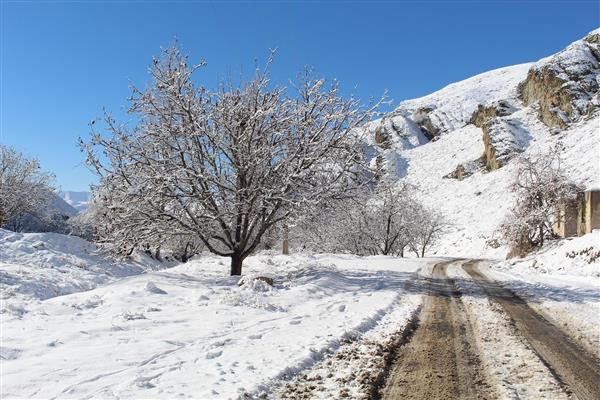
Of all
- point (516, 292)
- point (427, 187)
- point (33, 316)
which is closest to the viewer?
point (33, 316)

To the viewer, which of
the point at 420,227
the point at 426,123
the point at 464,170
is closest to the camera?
the point at 420,227

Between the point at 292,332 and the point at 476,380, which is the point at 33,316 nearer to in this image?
the point at 292,332

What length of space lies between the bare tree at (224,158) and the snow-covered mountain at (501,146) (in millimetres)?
42272

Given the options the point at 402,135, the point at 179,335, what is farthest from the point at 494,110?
the point at 179,335

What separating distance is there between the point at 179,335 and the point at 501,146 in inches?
4065

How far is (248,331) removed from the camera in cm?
746

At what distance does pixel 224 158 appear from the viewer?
49.3 feet

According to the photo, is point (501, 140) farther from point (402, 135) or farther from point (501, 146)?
point (402, 135)

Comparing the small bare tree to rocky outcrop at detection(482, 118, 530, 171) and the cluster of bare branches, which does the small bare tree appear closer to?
the cluster of bare branches

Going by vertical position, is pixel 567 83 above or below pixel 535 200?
above

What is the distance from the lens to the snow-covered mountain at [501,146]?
68.6 meters

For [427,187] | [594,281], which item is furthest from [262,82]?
[427,187]

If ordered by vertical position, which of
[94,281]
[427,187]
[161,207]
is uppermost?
[427,187]

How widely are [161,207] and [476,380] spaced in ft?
38.0
